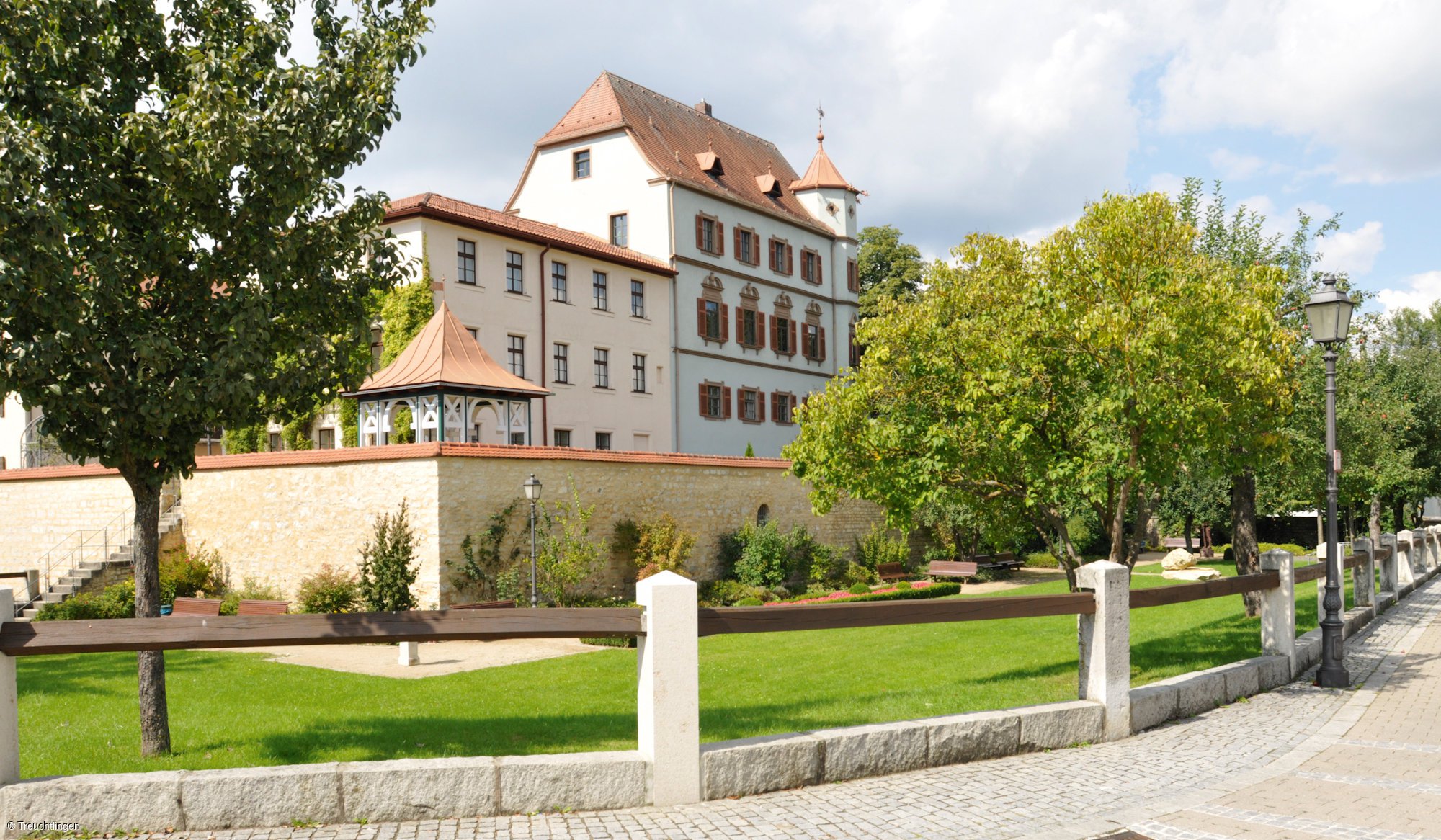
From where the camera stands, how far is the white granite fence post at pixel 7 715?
549cm

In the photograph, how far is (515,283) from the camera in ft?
106

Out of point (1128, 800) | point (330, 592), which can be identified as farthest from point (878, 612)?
point (330, 592)

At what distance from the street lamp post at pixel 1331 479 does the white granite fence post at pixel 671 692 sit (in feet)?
27.6

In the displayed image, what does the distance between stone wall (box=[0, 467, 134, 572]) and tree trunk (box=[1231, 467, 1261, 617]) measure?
22848 mm

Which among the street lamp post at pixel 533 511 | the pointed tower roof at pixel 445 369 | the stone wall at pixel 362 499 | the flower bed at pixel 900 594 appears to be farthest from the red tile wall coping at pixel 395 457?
the flower bed at pixel 900 594

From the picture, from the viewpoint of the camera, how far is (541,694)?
12477 millimetres

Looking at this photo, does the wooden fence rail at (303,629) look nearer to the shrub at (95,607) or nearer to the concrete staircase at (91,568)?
the shrub at (95,607)

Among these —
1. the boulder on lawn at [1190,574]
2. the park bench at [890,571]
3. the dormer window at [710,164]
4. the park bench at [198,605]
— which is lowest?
the boulder on lawn at [1190,574]

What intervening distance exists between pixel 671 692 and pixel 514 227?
27.0 metres

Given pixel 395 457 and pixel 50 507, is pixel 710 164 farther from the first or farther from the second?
pixel 50 507

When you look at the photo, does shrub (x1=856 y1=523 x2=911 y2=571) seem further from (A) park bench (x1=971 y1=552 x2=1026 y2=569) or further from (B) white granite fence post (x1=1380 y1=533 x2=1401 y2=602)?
(B) white granite fence post (x1=1380 y1=533 x2=1401 y2=602)

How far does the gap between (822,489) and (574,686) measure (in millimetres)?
4420

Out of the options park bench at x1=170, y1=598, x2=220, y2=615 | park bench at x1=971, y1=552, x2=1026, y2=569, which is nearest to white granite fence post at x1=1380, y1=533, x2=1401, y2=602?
park bench at x1=971, y1=552, x2=1026, y2=569

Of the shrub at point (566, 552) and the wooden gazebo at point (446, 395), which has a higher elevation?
the wooden gazebo at point (446, 395)
